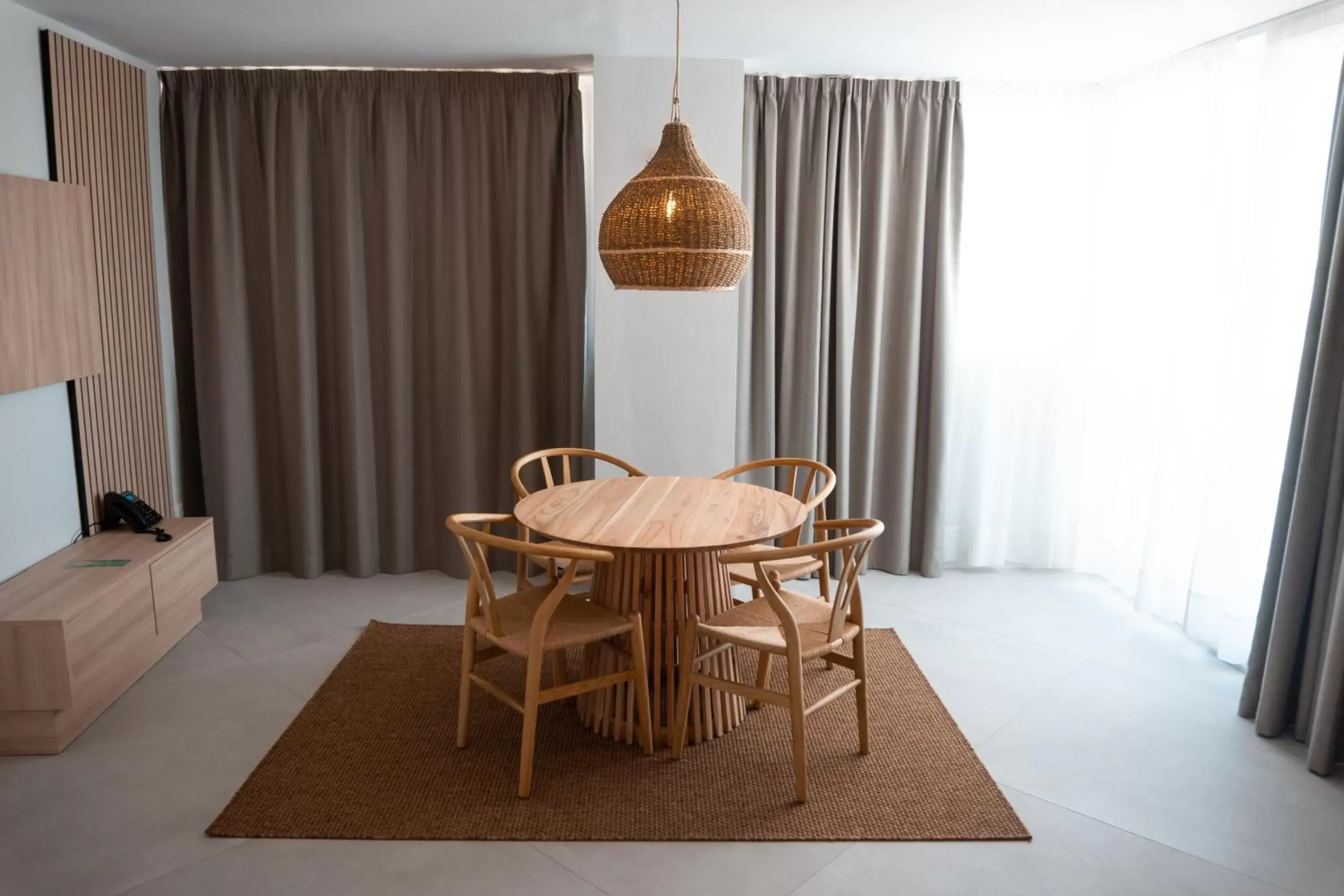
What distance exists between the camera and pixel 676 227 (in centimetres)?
274

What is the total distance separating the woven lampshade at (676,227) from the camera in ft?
9.03

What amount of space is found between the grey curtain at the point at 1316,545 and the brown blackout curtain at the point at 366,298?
298 cm

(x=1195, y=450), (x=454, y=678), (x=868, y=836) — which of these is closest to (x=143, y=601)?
(x=454, y=678)

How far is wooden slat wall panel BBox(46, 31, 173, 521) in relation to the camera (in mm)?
3863

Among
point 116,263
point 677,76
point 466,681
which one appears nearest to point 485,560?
point 466,681

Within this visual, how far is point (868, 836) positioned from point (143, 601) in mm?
2761

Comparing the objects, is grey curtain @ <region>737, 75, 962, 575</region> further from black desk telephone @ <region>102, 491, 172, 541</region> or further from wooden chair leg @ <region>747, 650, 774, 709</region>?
black desk telephone @ <region>102, 491, 172, 541</region>

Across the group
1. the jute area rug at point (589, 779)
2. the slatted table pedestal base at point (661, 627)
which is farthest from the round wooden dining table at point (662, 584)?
the jute area rug at point (589, 779)

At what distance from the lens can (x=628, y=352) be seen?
14.6ft

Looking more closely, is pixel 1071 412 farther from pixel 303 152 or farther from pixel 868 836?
pixel 303 152

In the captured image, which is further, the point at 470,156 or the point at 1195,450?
the point at 470,156

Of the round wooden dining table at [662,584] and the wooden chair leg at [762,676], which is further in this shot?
the wooden chair leg at [762,676]

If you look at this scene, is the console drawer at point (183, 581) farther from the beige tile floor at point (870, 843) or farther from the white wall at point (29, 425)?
the white wall at point (29, 425)

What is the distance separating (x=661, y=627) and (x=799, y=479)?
6.00 feet
